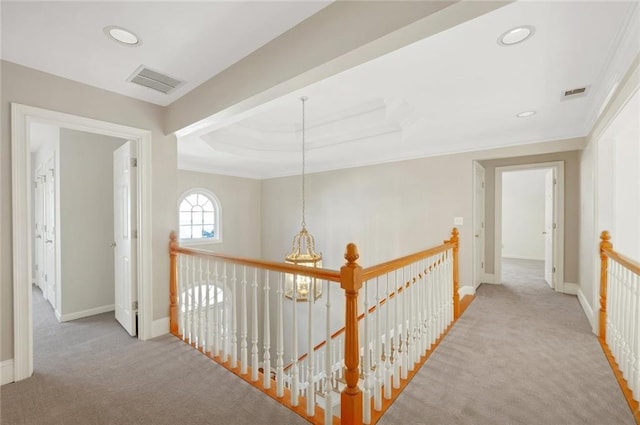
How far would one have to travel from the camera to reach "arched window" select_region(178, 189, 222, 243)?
227 inches

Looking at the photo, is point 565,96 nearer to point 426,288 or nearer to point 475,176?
point 475,176

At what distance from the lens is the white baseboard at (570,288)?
426 cm

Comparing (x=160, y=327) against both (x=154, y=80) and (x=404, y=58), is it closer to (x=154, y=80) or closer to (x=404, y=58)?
(x=154, y=80)

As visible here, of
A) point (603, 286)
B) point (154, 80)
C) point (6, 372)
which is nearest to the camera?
point (6, 372)

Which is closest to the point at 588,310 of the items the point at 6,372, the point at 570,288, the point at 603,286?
the point at 603,286

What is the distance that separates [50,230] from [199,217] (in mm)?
2420

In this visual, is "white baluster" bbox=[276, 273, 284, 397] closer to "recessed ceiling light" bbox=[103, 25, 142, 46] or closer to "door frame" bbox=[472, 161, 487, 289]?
"recessed ceiling light" bbox=[103, 25, 142, 46]

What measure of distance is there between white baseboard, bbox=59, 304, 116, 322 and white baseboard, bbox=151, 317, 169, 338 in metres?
1.33

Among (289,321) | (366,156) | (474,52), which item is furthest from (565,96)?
(289,321)

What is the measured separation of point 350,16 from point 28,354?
325cm

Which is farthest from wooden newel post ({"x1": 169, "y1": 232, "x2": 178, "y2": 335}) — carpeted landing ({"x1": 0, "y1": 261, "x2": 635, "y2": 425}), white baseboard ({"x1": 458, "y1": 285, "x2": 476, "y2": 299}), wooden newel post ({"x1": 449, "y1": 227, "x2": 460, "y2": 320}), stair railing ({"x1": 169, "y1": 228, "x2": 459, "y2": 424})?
white baseboard ({"x1": 458, "y1": 285, "x2": 476, "y2": 299})

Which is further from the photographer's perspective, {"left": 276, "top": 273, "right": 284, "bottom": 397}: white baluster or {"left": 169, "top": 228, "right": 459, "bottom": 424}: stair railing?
{"left": 276, "top": 273, "right": 284, "bottom": 397}: white baluster

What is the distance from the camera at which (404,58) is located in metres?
2.06

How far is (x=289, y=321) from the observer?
667 cm
